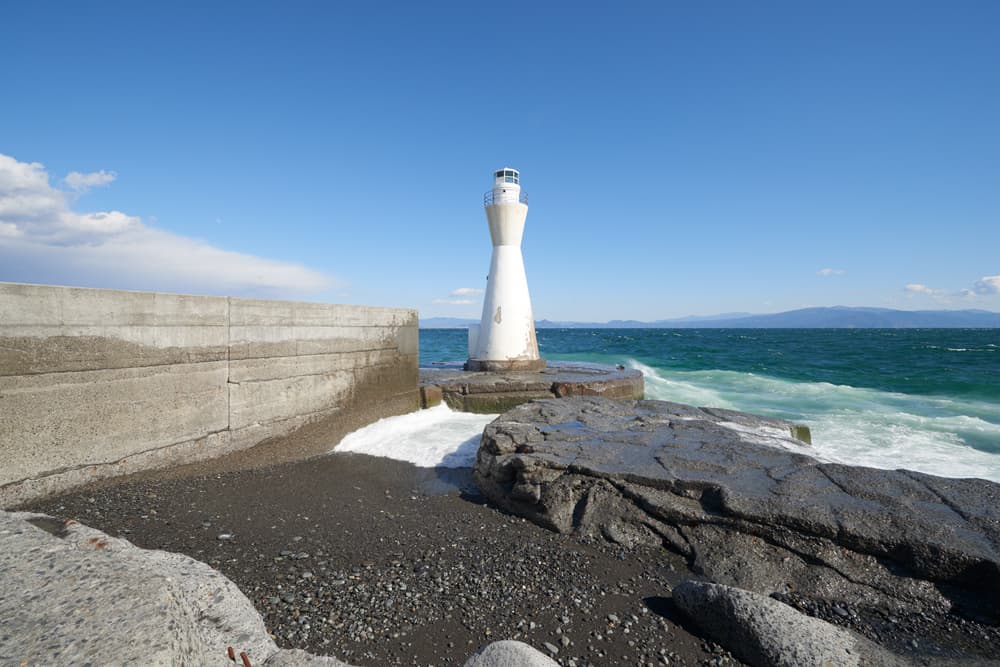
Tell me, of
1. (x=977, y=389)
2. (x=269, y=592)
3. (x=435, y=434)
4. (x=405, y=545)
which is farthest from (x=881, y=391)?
(x=269, y=592)

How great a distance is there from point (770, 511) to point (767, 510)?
22 millimetres

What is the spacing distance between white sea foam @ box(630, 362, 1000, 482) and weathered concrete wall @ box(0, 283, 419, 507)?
Result: 6.05 m

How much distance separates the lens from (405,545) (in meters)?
4.22

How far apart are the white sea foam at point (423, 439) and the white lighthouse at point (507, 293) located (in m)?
2.98

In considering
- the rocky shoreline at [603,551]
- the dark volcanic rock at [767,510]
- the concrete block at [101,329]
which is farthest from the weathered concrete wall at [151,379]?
the dark volcanic rock at [767,510]

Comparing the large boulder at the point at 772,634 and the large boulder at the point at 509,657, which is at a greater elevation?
the large boulder at the point at 509,657

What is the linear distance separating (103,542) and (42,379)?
282cm

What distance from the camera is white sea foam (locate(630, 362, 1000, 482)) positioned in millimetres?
8047

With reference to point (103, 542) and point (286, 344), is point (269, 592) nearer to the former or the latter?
point (103, 542)

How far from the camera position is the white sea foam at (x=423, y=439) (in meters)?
7.00

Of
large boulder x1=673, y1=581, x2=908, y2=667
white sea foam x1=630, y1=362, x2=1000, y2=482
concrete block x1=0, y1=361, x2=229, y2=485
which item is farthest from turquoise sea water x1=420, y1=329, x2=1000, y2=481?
concrete block x1=0, y1=361, x2=229, y2=485

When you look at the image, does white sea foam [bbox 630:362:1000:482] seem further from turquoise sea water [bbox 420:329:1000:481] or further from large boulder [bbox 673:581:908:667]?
large boulder [bbox 673:581:908:667]

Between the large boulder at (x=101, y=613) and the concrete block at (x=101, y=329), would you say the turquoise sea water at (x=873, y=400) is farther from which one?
the concrete block at (x=101, y=329)

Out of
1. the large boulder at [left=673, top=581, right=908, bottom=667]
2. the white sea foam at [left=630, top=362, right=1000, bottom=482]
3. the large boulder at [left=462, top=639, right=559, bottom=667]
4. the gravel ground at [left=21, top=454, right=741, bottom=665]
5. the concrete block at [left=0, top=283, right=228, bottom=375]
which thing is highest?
the concrete block at [left=0, top=283, right=228, bottom=375]
